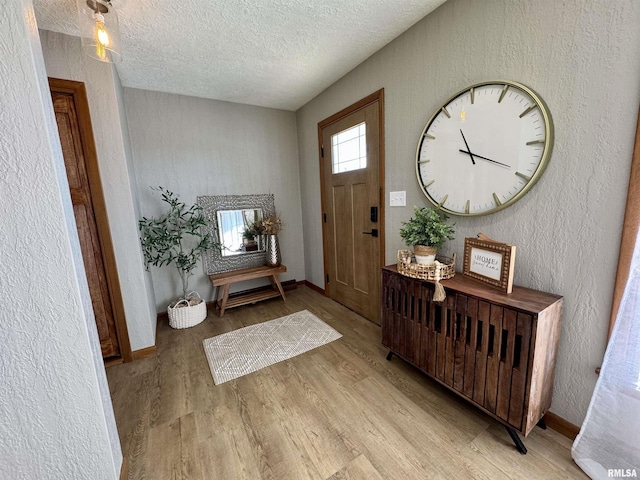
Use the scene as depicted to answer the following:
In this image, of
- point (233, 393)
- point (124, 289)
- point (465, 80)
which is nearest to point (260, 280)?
point (124, 289)

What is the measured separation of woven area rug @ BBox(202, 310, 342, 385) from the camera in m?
1.97

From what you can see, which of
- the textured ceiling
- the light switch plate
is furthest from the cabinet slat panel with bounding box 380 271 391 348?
the textured ceiling

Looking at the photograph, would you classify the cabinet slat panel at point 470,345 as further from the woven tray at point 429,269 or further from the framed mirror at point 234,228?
the framed mirror at point 234,228

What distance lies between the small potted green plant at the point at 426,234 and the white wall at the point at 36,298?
1635 mm

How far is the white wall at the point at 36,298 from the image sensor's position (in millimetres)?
786

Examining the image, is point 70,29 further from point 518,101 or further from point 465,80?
point 518,101

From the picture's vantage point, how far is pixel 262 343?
2271mm

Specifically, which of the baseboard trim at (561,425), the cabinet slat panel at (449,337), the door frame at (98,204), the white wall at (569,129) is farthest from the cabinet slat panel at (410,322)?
the door frame at (98,204)

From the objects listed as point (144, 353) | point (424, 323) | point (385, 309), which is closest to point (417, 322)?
point (424, 323)

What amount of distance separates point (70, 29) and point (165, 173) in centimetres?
126

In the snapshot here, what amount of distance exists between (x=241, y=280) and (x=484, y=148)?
8.49 ft

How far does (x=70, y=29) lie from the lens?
1701 mm

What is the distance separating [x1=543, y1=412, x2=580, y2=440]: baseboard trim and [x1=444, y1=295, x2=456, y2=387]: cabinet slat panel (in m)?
0.49

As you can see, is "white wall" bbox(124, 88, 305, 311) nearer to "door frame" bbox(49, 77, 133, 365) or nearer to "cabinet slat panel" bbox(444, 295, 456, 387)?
"door frame" bbox(49, 77, 133, 365)
